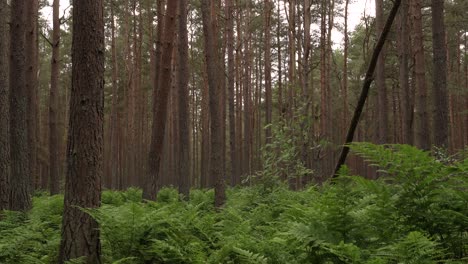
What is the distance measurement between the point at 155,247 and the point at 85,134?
1.60m

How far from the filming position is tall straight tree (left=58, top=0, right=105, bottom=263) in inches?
191

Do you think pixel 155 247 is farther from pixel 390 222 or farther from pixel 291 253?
pixel 390 222

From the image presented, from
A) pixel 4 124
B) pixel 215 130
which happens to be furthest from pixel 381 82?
pixel 4 124

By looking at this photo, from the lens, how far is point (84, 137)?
4926 mm

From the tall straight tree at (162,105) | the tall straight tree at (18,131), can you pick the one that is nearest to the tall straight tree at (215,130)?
the tall straight tree at (162,105)

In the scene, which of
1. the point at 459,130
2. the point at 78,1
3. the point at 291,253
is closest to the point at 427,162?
the point at 291,253

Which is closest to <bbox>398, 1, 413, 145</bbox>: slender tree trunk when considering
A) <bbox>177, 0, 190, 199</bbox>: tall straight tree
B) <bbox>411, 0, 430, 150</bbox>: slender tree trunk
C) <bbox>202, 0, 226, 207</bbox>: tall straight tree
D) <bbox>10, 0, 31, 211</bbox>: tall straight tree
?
<bbox>411, 0, 430, 150</bbox>: slender tree trunk

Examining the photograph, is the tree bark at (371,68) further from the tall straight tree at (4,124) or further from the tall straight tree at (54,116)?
the tall straight tree at (54,116)

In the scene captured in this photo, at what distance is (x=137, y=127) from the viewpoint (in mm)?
29500

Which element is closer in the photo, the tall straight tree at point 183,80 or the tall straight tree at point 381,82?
the tall straight tree at point 183,80

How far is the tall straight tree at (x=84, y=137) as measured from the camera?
485 cm

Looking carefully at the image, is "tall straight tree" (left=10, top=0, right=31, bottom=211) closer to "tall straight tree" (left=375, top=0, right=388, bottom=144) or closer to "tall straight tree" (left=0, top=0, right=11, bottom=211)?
"tall straight tree" (left=0, top=0, right=11, bottom=211)

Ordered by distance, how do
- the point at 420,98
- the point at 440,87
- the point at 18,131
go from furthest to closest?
1. the point at 420,98
2. the point at 440,87
3. the point at 18,131

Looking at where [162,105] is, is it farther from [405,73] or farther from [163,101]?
[405,73]
